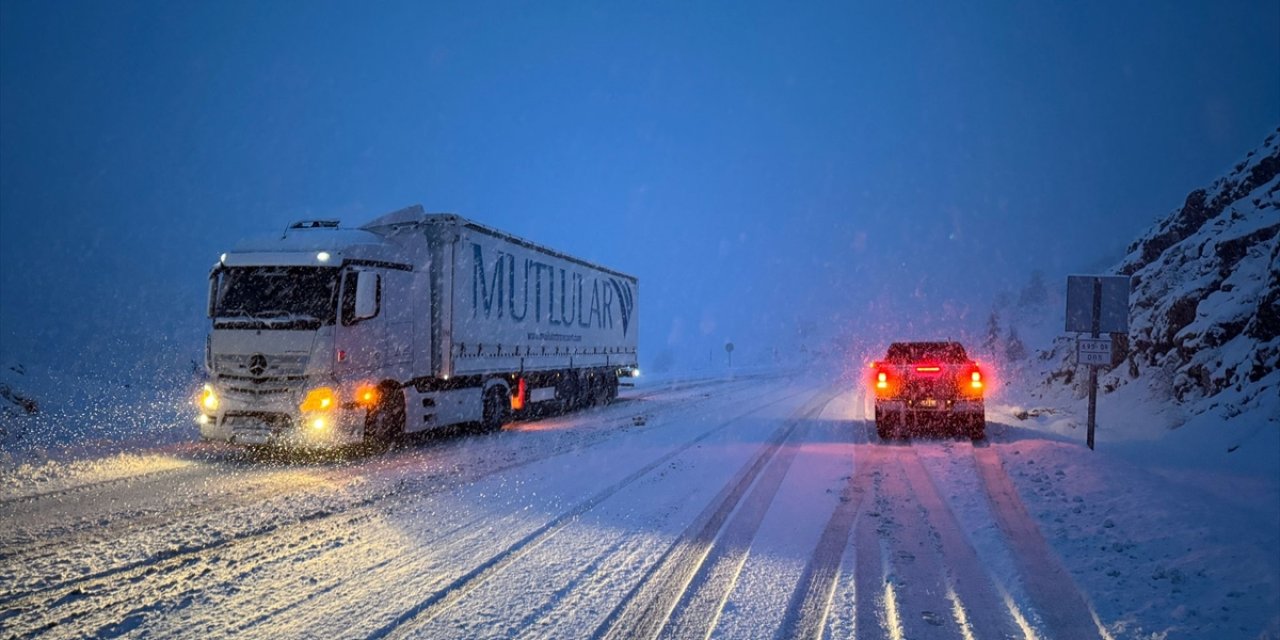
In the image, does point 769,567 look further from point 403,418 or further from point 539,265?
point 539,265

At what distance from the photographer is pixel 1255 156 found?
2128cm

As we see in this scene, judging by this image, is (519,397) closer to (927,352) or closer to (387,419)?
(387,419)

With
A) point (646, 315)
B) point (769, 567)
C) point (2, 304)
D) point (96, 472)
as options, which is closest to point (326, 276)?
point (96, 472)

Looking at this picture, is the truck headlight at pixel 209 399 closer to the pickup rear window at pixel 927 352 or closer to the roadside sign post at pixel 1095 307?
the pickup rear window at pixel 927 352

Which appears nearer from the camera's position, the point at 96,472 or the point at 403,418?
the point at 96,472

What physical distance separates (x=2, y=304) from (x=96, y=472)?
5964 cm

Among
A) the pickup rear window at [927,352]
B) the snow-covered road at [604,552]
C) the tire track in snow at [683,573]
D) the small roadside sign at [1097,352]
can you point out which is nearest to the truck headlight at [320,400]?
the snow-covered road at [604,552]

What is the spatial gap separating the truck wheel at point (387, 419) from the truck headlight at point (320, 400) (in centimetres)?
87

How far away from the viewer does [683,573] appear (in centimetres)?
512

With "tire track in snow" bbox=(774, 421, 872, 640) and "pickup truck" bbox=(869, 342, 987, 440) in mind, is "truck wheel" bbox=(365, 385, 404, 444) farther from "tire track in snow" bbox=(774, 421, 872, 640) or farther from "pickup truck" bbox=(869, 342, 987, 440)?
"pickup truck" bbox=(869, 342, 987, 440)

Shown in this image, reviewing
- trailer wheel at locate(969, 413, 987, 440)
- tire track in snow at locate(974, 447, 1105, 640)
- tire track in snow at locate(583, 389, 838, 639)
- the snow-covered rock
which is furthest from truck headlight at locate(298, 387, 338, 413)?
the snow-covered rock

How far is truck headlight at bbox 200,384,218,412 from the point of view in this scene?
34.6ft

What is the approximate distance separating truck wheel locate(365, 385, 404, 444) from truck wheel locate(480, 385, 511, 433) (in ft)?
7.94

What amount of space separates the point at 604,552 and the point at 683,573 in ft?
2.54
